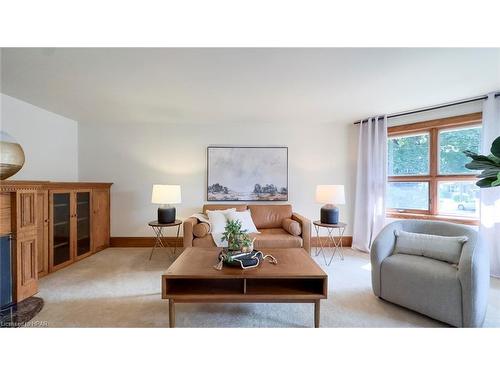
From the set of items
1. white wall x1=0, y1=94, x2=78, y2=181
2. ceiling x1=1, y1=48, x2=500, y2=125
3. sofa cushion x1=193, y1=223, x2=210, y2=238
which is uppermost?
ceiling x1=1, y1=48, x2=500, y2=125

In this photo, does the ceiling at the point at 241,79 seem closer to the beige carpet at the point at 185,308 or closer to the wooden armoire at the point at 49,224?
the wooden armoire at the point at 49,224

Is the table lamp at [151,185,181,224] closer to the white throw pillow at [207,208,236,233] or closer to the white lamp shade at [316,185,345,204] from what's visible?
the white throw pillow at [207,208,236,233]

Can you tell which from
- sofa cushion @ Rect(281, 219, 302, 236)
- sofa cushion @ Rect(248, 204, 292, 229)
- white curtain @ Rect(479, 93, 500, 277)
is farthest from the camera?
sofa cushion @ Rect(248, 204, 292, 229)

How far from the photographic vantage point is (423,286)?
1658mm

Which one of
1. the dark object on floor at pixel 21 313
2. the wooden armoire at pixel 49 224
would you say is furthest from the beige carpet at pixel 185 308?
the wooden armoire at pixel 49 224

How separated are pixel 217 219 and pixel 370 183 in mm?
2653

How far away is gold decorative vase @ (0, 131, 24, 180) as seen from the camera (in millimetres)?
1594

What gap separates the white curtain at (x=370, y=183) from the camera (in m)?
3.32

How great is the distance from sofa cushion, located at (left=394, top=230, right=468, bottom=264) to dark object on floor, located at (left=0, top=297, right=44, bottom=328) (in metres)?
3.28

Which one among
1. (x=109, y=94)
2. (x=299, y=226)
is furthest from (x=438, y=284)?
(x=109, y=94)

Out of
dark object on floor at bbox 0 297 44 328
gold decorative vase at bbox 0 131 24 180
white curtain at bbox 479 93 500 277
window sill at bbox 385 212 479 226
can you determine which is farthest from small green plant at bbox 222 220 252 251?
white curtain at bbox 479 93 500 277
